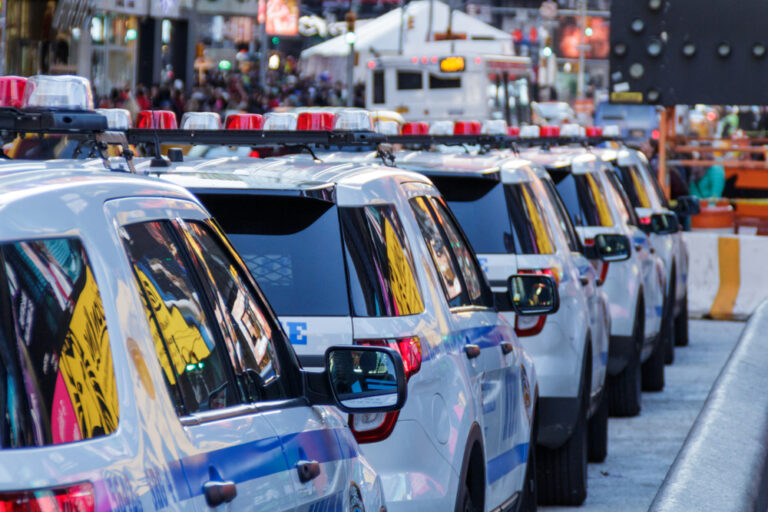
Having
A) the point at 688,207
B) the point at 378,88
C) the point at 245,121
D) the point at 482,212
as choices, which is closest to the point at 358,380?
the point at 482,212

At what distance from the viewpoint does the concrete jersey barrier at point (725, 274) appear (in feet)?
58.4

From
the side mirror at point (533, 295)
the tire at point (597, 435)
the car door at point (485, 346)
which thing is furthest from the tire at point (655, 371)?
the car door at point (485, 346)

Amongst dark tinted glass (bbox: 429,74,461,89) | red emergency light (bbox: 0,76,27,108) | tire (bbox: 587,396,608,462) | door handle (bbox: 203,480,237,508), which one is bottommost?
tire (bbox: 587,396,608,462)

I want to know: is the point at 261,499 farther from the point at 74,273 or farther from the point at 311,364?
the point at 311,364

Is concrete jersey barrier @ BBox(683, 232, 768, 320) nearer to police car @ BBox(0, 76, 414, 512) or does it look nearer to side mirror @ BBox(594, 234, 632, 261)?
side mirror @ BBox(594, 234, 632, 261)

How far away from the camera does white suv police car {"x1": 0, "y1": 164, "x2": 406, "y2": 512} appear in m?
2.37

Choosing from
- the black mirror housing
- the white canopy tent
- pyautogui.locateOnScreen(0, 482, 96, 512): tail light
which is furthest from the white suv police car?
the white canopy tent

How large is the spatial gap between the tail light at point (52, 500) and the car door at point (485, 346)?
330cm

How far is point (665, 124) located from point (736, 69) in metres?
1.15

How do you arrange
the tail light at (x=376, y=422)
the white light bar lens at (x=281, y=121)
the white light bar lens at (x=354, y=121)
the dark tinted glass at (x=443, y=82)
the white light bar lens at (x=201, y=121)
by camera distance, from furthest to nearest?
the dark tinted glass at (x=443, y=82), the white light bar lens at (x=201, y=121), the white light bar lens at (x=281, y=121), the white light bar lens at (x=354, y=121), the tail light at (x=376, y=422)

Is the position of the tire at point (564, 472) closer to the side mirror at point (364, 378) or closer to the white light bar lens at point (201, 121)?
the white light bar lens at point (201, 121)

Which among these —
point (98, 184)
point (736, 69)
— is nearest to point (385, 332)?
point (98, 184)

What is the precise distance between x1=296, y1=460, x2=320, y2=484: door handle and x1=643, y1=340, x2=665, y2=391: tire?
10.1m

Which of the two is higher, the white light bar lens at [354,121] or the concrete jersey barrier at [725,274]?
the white light bar lens at [354,121]
